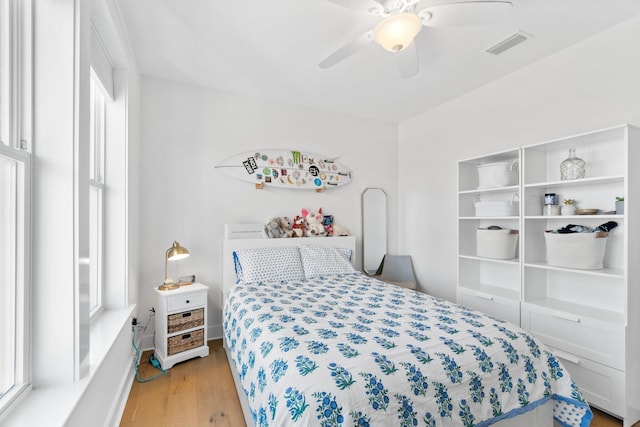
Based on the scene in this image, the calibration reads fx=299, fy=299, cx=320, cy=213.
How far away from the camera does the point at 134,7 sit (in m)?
1.91

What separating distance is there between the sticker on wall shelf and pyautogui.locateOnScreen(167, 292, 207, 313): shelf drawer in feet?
4.09

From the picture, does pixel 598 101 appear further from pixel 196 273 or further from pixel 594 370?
pixel 196 273

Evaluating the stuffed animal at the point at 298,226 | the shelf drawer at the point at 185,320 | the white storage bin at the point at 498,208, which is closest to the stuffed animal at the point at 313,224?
the stuffed animal at the point at 298,226

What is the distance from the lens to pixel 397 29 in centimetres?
161

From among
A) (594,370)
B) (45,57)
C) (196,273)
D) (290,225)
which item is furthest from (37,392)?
(594,370)

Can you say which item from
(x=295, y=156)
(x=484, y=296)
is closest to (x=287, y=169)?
(x=295, y=156)

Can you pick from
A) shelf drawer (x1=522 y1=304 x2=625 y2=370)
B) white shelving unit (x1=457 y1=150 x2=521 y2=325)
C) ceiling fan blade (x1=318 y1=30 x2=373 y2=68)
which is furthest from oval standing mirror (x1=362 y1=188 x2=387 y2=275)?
ceiling fan blade (x1=318 y1=30 x2=373 y2=68)

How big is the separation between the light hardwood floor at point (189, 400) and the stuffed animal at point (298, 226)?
141 centimetres

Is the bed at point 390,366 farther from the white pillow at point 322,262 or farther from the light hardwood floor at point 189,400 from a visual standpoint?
the white pillow at point 322,262

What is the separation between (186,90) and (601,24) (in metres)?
3.38

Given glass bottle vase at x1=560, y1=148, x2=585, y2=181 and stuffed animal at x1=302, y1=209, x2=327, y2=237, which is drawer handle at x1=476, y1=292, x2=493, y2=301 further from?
stuffed animal at x1=302, y1=209, x2=327, y2=237

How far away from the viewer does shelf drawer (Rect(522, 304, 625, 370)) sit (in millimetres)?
1851

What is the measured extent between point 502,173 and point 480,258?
785 mm

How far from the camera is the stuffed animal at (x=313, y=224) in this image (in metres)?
3.39
